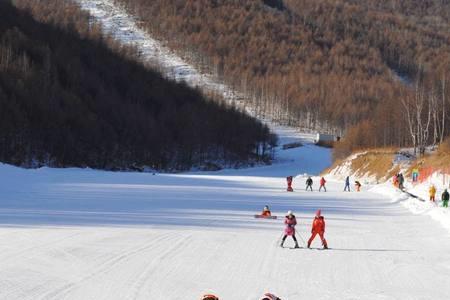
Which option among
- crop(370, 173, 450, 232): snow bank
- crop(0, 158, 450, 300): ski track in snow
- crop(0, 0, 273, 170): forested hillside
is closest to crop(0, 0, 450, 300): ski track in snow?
crop(0, 158, 450, 300): ski track in snow

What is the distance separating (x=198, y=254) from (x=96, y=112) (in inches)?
2784

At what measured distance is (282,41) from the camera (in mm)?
177000

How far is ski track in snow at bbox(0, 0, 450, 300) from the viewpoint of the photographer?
9.48 m

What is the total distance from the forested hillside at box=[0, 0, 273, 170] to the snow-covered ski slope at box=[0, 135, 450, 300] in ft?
135

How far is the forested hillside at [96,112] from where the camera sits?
213 feet

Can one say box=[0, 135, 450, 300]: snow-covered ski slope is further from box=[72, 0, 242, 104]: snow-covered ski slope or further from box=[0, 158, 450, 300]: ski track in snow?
box=[72, 0, 242, 104]: snow-covered ski slope

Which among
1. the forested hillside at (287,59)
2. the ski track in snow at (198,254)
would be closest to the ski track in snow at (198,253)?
the ski track in snow at (198,254)

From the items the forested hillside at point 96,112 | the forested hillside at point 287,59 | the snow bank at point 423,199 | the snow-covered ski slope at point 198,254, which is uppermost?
the forested hillside at point 287,59

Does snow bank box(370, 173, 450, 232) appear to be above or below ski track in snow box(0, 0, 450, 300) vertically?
above

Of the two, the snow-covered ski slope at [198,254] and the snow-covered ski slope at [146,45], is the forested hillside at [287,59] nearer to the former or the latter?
the snow-covered ski slope at [146,45]

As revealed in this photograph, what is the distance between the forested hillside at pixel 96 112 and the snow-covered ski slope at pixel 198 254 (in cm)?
4103

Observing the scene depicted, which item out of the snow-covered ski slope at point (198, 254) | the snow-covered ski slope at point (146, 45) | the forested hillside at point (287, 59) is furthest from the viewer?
the snow-covered ski slope at point (146, 45)

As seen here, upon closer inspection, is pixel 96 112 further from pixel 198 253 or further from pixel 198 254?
pixel 198 254

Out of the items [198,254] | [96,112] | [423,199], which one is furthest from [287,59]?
[198,254]
